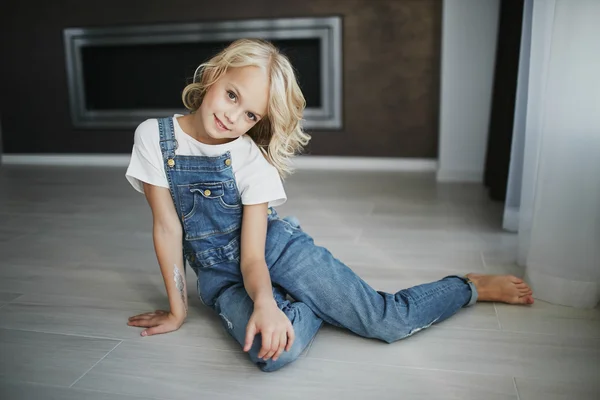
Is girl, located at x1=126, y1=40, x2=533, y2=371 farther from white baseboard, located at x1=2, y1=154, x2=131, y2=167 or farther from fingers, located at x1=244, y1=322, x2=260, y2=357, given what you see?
white baseboard, located at x1=2, y1=154, x2=131, y2=167

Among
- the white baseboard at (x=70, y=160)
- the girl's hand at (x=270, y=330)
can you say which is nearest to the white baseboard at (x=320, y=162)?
the white baseboard at (x=70, y=160)

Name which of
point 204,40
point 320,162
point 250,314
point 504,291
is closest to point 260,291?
point 250,314

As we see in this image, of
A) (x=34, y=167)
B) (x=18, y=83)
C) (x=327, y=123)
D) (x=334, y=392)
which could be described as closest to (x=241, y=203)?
(x=334, y=392)

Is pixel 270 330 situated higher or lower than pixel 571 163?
lower

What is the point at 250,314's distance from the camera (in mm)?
1059

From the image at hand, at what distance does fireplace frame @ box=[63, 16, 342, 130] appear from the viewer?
3.07 meters

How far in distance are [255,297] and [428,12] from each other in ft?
7.67

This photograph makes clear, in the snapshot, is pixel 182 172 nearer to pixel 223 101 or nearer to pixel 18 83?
pixel 223 101

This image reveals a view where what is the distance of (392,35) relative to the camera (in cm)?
299

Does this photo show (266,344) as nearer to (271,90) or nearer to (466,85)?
(271,90)

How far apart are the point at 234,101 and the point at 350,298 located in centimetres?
43

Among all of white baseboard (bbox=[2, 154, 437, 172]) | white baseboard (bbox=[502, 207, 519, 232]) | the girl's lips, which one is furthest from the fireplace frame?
the girl's lips

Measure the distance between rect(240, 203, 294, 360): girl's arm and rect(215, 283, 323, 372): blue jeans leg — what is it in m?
0.05

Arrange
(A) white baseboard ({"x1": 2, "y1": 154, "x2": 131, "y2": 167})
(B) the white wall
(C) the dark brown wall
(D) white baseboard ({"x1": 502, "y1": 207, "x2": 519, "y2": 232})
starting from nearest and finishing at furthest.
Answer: (D) white baseboard ({"x1": 502, "y1": 207, "x2": 519, "y2": 232}), (B) the white wall, (C) the dark brown wall, (A) white baseboard ({"x1": 2, "y1": 154, "x2": 131, "y2": 167})
